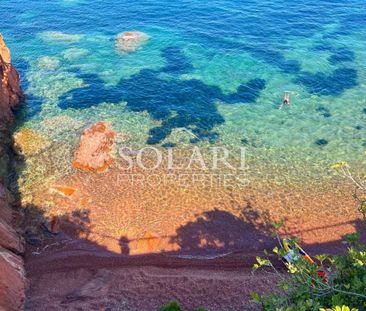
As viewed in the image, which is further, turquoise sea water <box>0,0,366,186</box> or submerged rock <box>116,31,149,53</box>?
submerged rock <box>116,31,149,53</box>

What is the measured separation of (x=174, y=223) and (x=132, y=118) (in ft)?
49.7

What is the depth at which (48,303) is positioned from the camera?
2298cm

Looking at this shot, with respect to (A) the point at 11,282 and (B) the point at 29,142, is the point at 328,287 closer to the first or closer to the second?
(A) the point at 11,282

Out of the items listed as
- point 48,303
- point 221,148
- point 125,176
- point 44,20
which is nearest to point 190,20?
point 44,20

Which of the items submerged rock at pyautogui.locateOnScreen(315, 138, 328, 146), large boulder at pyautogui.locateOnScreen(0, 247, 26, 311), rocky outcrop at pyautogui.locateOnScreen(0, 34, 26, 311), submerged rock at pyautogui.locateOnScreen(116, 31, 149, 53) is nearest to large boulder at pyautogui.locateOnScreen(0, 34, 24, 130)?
rocky outcrop at pyautogui.locateOnScreen(0, 34, 26, 311)

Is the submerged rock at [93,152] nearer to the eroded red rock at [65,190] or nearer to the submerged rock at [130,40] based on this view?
the eroded red rock at [65,190]

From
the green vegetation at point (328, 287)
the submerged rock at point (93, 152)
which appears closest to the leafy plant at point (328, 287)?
the green vegetation at point (328, 287)

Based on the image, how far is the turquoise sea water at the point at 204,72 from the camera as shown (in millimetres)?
39219

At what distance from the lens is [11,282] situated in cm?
2231

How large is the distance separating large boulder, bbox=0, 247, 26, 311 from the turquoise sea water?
51.7 feet

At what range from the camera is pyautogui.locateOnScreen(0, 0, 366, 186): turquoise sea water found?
3922cm

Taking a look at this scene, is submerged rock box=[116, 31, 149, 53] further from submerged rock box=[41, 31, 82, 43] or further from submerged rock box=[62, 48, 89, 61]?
submerged rock box=[41, 31, 82, 43]

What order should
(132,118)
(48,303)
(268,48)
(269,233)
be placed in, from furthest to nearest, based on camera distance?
(268,48), (132,118), (269,233), (48,303)

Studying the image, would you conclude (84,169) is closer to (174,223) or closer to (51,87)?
(174,223)
